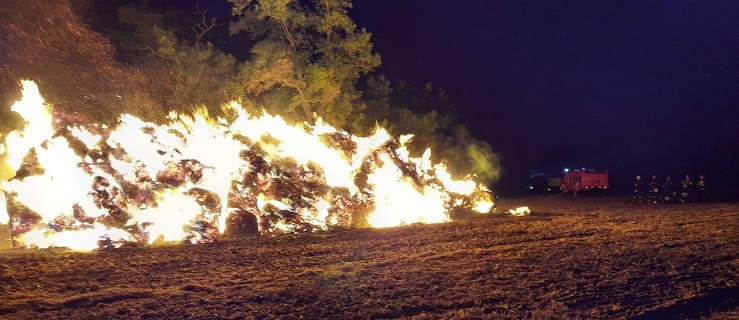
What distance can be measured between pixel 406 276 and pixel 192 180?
755cm

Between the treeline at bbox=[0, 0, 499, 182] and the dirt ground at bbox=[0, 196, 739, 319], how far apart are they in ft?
19.8

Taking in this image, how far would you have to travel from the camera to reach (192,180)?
46.2 ft

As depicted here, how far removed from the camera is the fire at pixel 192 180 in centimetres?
1303

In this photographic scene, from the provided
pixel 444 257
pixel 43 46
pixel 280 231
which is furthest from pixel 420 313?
pixel 43 46

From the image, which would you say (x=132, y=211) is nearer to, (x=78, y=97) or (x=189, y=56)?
(x=78, y=97)

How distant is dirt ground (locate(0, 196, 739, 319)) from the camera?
22.1 ft

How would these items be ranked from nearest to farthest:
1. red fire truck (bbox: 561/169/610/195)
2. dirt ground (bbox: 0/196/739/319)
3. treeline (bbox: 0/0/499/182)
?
1. dirt ground (bbox: 0/196/739/319)
2. treeline (bbox: 0/0/499/182)
3. red fire truck (bbox: 561/169/610/195)

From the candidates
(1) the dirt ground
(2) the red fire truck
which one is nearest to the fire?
(1) the dirt ground

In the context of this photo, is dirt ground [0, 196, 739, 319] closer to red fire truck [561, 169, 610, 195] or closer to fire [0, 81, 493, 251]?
fire [0, 81, 493, 251]

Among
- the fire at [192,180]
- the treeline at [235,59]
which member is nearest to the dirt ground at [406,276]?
the fire at [192,180]

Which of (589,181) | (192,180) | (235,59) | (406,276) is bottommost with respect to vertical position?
(406,276)

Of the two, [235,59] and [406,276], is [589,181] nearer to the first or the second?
[235,59]

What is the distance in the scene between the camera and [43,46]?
15.2m

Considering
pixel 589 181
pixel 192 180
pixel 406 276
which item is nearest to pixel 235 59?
pixel 192 180
